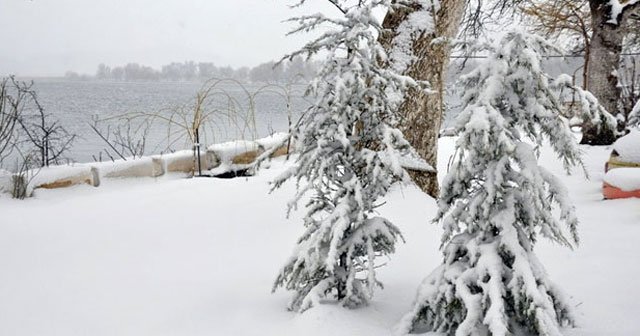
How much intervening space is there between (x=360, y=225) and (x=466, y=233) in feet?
1.77

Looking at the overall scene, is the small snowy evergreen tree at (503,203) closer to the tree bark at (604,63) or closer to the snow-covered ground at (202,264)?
the snow-covered ground at (202,264)

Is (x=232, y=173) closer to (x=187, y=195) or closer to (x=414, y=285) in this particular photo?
(x=187, y=195)

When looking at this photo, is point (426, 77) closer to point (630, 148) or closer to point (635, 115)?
point (635, 115)

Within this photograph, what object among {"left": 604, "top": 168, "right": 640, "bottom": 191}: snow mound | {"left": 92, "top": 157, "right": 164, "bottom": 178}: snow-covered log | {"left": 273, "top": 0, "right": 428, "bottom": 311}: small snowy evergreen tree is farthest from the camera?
{"left": 92, "top": 157, "right": 164, "bottom": 178}: snow-covered log

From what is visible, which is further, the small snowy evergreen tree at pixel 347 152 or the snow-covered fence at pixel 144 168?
the snow-covered fence at pixel 144 168

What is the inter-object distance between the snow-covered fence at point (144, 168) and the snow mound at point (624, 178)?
11.2 ft

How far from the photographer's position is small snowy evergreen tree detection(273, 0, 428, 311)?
8.36 feet

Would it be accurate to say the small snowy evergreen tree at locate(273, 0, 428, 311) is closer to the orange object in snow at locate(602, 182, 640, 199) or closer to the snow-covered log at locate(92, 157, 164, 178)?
the orange object in snow at locate(602, 182, 640, 199)

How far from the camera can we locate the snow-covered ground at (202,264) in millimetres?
2672

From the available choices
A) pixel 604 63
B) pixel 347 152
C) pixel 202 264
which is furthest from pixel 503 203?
pixel 604 63

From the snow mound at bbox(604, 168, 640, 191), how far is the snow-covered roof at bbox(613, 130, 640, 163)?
358 millimetres

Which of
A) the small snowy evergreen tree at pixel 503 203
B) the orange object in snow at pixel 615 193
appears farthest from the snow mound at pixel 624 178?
the small snowy evergreen tree at pixel 503 203

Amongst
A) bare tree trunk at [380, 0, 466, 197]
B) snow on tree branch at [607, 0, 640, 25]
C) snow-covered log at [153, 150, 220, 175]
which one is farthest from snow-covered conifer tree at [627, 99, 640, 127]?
snow-covered log at [153, 150, 220, 175]

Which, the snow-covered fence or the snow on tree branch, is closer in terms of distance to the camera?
the snow-covered fence
